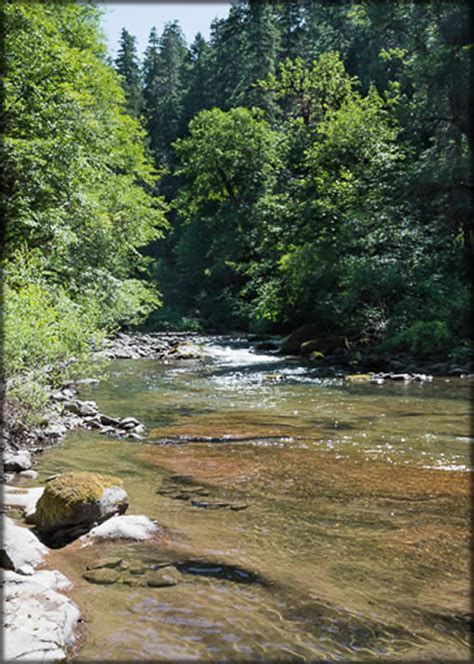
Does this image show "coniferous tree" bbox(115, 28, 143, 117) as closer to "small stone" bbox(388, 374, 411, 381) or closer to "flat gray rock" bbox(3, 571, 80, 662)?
"small stone" bbox(388, 374, 411, 381)

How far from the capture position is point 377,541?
532cm

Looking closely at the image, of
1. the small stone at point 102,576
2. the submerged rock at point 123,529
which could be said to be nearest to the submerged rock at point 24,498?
the submerged rock at point 123,529

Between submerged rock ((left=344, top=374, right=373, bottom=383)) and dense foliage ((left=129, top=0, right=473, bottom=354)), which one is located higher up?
dense foliage ((left=129, top=0, right=473, bottom=354))

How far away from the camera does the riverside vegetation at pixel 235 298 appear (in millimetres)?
5121

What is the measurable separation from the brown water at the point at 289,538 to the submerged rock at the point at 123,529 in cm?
13

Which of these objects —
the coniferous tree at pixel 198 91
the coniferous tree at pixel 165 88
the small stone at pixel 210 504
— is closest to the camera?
the small stone at pixel 210 504

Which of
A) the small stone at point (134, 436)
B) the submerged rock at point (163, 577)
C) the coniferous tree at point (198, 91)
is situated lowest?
the submerged rock at point (163, 577)

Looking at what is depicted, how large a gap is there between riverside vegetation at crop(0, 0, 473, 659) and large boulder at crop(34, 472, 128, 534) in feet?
0.07

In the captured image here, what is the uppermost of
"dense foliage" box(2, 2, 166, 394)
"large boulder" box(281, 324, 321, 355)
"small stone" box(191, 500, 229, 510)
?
"dense foliage" box(2, 2, 166, 394)

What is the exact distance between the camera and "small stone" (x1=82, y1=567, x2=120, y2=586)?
455 cm

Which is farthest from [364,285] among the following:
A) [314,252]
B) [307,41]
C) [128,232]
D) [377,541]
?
[307,41]

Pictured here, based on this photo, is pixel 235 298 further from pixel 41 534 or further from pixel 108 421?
pixel 41 534

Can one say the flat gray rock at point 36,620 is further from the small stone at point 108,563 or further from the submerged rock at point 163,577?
the submerged rock at point 163,577

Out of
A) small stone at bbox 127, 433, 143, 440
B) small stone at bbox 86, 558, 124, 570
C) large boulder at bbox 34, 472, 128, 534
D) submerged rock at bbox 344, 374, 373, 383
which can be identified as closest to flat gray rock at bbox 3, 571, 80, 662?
small stone at bbox 86, 558, 124, 570
